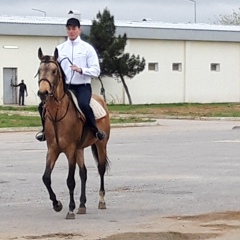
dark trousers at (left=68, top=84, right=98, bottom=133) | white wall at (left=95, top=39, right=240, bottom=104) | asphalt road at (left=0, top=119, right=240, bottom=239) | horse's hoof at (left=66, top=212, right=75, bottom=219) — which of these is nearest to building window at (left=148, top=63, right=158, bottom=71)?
white wall at (left=95, top=39, right=240, bottom=104)

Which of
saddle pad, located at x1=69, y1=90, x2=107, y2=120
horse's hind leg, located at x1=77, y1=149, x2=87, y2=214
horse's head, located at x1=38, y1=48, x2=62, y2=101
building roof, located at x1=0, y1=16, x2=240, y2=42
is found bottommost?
horse's hind leg, located at x1=77, y1=149, x2=87, y2=214

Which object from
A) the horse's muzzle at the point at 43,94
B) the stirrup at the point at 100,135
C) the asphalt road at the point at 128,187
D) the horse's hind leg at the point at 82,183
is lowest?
the asphalt road at the point at 128,187

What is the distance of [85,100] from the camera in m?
12.6

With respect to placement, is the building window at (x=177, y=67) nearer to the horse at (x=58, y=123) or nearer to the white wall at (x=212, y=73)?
the white wall at (x=212, y=73)

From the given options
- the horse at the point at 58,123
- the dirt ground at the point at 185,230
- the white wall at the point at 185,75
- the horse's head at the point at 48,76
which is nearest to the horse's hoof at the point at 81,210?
the horse at the point at 58,123

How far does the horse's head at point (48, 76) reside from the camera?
11594 millimetres

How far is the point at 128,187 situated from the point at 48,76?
13.9 feet

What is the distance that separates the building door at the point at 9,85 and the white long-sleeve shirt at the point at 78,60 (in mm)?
47587

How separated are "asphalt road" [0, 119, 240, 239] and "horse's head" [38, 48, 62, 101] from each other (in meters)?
1.67

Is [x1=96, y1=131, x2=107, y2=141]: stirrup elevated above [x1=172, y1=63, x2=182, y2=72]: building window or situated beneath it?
situated beneath

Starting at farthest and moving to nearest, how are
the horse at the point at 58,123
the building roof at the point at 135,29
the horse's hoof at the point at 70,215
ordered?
the building roof at the point at 135,29, the horse's hoof at the point at 70,215, the horse at the point at 58,123

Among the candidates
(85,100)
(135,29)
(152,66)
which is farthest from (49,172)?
(152,66)

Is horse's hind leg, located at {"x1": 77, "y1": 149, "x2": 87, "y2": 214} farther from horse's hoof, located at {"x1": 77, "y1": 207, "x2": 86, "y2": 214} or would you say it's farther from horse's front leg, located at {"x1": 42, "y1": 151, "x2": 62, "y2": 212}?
horse's front leg, located at {"x1": 42, "y1": 151, "x2": 62, "y2": 212}

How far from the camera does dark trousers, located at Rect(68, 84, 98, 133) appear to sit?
12555 mm
